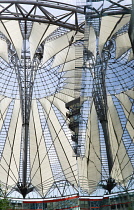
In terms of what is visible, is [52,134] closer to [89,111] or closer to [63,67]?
[63,67]

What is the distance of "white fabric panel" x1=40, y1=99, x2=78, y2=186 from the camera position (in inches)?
1777

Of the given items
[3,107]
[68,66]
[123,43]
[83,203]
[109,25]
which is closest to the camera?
[123,43]

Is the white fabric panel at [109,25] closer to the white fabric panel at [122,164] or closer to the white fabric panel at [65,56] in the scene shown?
the white fabric panel at [122,164]

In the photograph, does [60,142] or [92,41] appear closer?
[92,41]

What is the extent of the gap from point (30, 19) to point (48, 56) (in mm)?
6275

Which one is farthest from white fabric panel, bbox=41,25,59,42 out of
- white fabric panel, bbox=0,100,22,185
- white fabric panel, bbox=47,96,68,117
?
white fabric panel, bbox=0,100,22,185

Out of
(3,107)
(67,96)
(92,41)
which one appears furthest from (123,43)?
(3,107)

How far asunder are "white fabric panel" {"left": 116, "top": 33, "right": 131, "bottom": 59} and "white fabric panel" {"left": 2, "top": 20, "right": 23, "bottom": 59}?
16322 millimetres

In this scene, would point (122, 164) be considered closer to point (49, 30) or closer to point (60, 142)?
point (49, 30)

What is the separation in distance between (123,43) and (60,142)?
92.1 ft

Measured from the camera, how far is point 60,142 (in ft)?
152

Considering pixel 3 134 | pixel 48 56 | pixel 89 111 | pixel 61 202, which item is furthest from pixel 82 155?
pixel 61 202

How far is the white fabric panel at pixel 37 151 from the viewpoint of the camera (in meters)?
45.2

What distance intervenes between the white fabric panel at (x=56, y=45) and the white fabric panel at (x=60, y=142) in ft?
26.5
